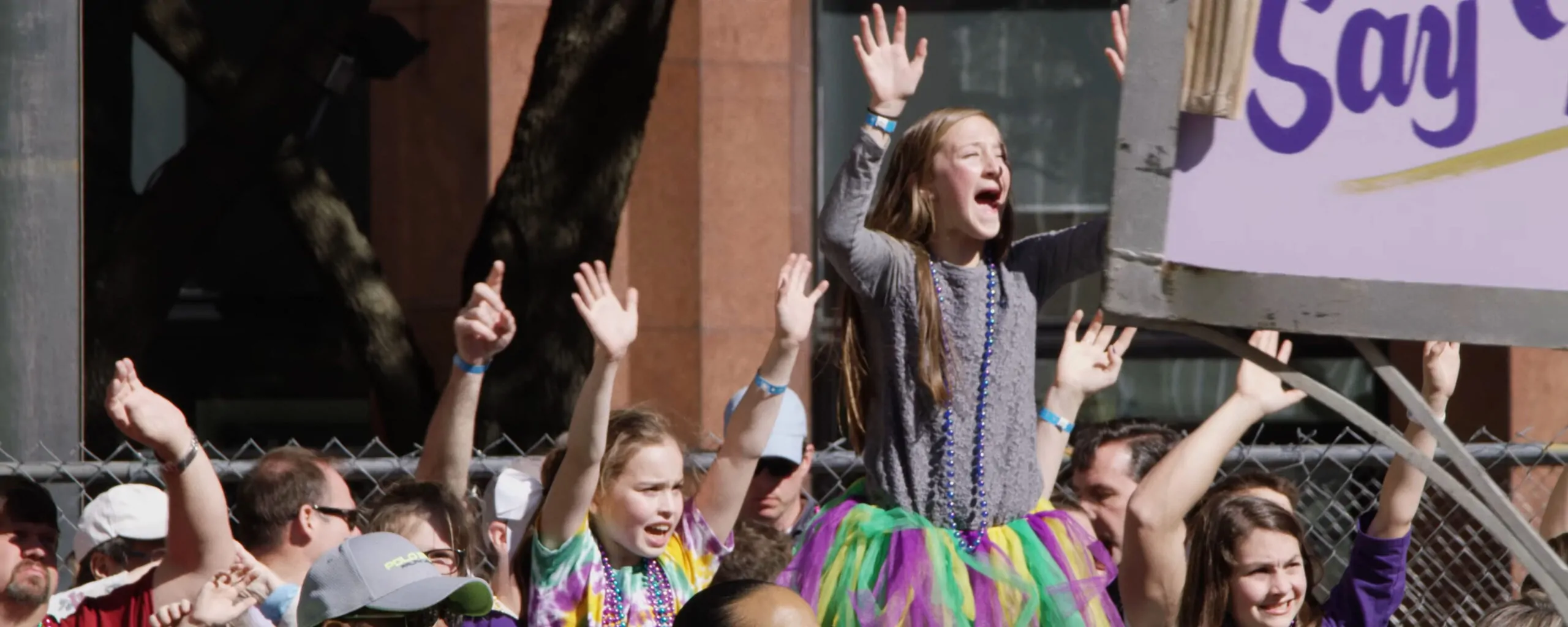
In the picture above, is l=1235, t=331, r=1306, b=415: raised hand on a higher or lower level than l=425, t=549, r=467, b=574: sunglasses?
higher

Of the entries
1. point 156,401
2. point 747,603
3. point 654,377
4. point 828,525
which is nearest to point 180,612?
point 156,401

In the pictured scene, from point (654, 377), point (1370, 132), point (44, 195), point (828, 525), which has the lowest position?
point (654, 377)

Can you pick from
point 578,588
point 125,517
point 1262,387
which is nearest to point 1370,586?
point 1262,387

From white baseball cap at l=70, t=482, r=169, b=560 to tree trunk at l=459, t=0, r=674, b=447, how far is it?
163 centimetres

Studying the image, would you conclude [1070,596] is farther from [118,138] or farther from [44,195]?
[118,138]

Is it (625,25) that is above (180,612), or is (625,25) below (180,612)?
above

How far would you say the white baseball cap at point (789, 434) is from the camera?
5438 millimetres

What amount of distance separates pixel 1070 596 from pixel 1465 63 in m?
1.59

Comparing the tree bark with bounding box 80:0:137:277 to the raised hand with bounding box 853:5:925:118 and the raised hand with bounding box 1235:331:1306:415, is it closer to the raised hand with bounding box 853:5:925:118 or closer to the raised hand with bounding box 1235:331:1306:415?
the raised hand with bounding box 853:5:925:118

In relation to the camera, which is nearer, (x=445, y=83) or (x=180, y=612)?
(x=180, y=612)

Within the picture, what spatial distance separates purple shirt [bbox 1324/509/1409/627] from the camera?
4.45 meters

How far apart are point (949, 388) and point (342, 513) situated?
150 cm

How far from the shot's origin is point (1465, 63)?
2.66 metres

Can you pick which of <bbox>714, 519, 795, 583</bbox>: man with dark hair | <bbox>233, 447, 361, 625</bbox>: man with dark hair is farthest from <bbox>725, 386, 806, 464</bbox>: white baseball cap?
<bbox>233, 447, 361, 625</bbox>: man with dark hair
